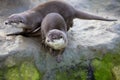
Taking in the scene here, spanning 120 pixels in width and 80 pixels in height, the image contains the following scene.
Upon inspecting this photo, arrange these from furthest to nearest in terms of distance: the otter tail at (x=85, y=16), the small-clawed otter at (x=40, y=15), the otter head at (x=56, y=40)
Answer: the otter tail at (x=85, y=16)
the small-clawed otter at (x=40, y=15)
the otter head at (x=56, y=40)

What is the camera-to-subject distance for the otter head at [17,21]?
4.31 metres

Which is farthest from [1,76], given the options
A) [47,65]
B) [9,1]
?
[9,1]

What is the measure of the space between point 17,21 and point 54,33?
0.61 metres

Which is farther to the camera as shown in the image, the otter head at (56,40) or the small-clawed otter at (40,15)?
the small-clawed otter at (40,15)

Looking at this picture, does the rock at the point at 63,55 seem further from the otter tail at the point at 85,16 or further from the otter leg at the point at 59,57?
the otter tail at the point at 85,16

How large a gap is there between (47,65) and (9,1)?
2.09 m

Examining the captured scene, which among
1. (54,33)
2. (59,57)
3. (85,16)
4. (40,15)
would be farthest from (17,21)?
(85,16)

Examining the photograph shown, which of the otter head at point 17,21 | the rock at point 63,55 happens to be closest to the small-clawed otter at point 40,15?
the otter head at point 17,21

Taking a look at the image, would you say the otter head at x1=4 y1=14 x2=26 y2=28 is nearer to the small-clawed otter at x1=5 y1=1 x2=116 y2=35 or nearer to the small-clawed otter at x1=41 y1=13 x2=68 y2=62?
the small-clawed otter at x1=5 y1=1 x2=116 y2=35

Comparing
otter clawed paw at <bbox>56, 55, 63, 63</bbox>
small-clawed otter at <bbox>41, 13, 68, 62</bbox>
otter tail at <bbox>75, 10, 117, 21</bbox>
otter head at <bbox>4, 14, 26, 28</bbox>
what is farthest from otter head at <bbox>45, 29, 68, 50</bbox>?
otter tail at <bbox>75, 10, 117, 21</bbox>

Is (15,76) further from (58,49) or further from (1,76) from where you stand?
(58,49)

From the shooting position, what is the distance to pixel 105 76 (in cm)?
425

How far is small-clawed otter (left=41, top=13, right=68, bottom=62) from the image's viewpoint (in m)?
3.96

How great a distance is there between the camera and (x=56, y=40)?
394cm
